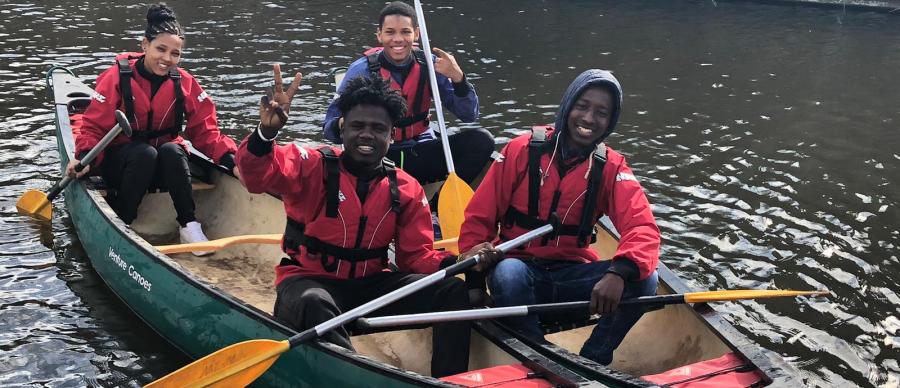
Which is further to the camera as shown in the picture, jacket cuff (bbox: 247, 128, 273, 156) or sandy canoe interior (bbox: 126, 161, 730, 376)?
sandy canoe interior (bbox: 126, 161, 730, 376)

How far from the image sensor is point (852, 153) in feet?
34.4

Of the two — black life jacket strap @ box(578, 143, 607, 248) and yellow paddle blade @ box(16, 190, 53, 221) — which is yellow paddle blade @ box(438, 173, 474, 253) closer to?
black life jacket strap @ box(578, 143, 607, 248)

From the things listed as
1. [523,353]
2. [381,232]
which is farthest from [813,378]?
[381,232]

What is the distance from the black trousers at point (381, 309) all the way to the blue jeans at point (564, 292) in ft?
0.78

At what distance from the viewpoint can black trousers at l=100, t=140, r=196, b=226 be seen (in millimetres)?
6871

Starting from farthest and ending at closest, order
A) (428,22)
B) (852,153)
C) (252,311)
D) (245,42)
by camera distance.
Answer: (428,22) → (245,42) → (852,153) → (252,311)

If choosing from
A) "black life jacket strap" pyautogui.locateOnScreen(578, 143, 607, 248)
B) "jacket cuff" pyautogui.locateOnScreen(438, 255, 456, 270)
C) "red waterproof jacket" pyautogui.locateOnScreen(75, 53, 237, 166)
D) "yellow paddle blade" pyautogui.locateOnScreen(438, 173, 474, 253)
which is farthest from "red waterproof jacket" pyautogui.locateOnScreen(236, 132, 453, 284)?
"red waterproof jacket" pyautogui.locateOnScreen(75, 53, 237, 166)

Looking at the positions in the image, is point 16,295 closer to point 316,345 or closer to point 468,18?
point 316,345

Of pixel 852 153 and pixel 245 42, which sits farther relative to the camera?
pixel 245 42

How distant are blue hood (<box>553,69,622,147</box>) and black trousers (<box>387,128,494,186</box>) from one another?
2.34 metres

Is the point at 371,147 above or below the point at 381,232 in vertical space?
above

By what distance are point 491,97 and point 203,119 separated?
591 cm

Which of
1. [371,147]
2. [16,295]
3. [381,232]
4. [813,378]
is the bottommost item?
[813,378]

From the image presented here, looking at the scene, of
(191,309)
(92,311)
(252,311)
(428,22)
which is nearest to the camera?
(252,311)
